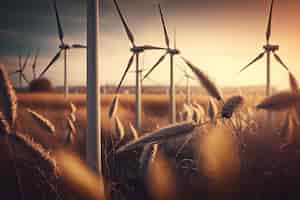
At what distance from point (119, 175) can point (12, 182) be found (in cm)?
31

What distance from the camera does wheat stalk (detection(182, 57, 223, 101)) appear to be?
620mm

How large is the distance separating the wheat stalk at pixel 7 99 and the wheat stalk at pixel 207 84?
0.38 m

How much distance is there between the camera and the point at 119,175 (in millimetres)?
873

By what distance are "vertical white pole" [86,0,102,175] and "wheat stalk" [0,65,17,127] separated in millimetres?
173

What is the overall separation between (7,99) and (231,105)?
1.50 ft

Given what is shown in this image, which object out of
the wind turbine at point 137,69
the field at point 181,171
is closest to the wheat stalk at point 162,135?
the field at point 181,171

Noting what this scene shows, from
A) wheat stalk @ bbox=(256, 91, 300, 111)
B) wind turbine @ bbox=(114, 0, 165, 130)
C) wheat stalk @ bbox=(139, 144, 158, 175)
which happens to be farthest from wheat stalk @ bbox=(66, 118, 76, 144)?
wheat stalk @ bbox=(256, 91, 300, 111)

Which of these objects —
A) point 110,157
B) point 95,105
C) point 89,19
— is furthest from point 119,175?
point 89,19

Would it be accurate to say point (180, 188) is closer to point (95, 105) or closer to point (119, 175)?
point (119, 175)

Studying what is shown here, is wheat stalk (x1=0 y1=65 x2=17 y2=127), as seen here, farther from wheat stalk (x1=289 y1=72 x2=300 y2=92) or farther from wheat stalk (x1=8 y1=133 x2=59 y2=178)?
wheat stalk (x1=289 y1=72 x2=300 y2=92)

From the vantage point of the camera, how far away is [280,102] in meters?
0.58

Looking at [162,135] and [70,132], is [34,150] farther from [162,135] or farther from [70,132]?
[70,132]

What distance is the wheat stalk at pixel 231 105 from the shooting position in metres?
0.56

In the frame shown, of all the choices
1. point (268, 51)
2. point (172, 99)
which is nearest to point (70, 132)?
point (172, 99)
